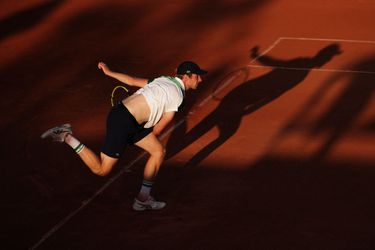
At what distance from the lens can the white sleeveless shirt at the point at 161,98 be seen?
9250mm

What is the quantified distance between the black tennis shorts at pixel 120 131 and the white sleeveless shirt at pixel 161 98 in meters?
0.19

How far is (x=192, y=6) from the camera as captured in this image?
2180cm

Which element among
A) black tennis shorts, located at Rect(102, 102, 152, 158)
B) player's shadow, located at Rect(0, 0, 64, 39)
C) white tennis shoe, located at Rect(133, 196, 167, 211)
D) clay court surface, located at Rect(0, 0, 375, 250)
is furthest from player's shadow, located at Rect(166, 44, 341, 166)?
player's shadow, located at Rect(0, 0, 64, 39)

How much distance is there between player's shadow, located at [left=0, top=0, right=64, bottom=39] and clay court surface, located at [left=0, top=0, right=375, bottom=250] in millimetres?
94

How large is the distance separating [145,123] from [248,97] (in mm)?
4700

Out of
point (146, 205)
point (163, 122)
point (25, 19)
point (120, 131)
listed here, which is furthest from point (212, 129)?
point (25, 19)

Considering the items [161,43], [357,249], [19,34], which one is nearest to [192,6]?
[161,43]

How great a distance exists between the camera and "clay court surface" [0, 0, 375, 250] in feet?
29.9

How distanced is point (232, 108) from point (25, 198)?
4682mm

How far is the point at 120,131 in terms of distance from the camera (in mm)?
9234

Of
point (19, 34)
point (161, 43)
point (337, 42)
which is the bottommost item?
point (337, 42)

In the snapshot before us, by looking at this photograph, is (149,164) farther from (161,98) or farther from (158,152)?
(161,98)

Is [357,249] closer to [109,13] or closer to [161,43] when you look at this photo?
[161,43]

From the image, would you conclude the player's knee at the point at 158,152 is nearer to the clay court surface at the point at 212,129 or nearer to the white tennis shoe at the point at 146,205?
the white tennis shoe at the point at 146,205
